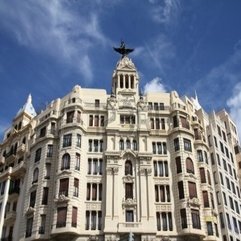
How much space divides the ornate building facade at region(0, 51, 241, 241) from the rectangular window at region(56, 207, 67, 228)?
5.2 inches

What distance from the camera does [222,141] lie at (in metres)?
70.4

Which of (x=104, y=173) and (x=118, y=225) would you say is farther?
(x=104, y=173)

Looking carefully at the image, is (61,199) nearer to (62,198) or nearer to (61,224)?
(62,198)

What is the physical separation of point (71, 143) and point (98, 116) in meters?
7.33

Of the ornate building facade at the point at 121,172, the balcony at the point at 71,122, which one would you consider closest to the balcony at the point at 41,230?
the ornate building facade at the point at 121,172

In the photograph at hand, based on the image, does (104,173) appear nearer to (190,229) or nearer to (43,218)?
(43,218)

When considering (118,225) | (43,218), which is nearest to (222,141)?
(118,225)

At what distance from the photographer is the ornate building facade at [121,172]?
5366 cm

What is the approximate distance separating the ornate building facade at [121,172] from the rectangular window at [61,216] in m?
0.13

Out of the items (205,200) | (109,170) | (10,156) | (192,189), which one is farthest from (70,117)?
(205,200)

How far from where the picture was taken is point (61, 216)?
5281 cm

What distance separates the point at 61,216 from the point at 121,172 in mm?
10813

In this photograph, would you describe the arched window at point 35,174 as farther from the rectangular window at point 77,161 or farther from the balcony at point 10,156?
the balcony at point 10,156

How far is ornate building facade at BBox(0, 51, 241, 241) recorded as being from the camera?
53656 millimetres
